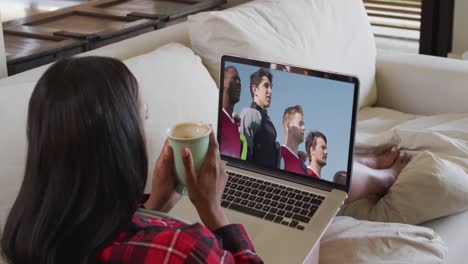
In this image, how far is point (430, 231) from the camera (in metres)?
1.54

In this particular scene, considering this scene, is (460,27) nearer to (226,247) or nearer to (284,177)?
(284,177)

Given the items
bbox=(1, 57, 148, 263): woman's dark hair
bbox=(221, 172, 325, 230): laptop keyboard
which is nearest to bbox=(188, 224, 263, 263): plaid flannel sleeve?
bbox=(1, 57, 148, 263): woman's dark hair

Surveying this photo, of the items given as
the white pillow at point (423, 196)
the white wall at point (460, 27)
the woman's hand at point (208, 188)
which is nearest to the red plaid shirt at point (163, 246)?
the woman's hand at point (208, 188)

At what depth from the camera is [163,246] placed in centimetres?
98

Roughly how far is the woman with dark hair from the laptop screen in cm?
47

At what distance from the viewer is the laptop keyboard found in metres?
1.38

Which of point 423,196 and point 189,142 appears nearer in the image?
point 189,142

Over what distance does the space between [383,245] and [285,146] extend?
308 mm

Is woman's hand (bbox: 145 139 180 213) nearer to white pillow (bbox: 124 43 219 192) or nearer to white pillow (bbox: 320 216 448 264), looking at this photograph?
white pillow (bbox: 124 43 219 192)

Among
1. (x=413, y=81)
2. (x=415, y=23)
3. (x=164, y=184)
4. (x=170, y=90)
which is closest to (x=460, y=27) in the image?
(x=415, y=23)

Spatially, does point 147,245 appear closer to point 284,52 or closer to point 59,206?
point 59,206

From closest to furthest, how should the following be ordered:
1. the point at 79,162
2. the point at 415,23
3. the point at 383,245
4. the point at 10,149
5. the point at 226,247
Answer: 1. the point at 79,162
2. the point at 226,247
3. the point at 10,149
4. the point at 383,245
5. the point at 415,23

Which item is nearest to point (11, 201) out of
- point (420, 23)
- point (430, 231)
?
point (430, 231)

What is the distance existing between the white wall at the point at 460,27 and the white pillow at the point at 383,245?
196 cm
